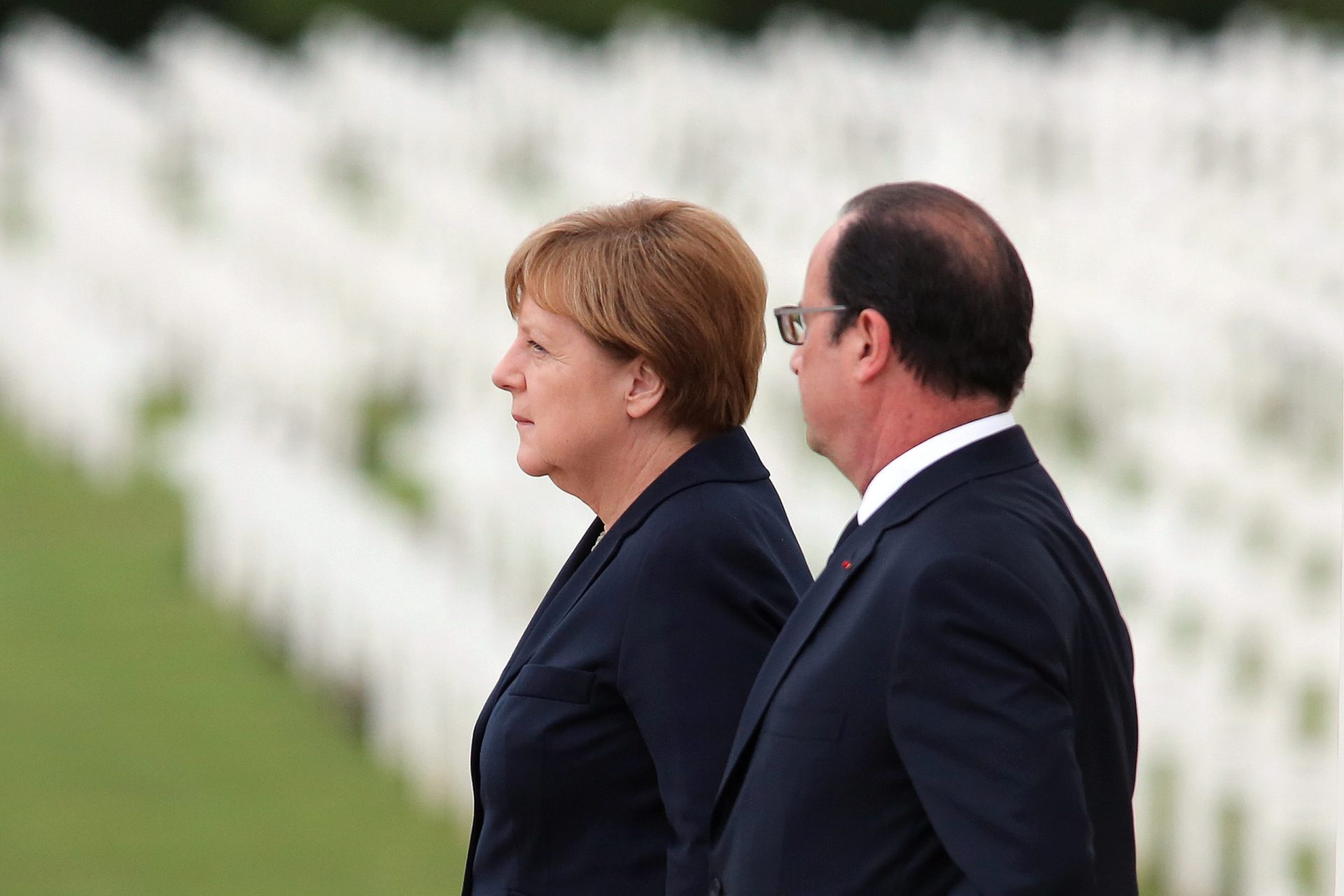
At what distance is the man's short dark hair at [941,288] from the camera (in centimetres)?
192

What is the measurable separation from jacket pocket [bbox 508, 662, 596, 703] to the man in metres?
0.24

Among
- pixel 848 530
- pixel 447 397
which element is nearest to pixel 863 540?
pixel 848 530

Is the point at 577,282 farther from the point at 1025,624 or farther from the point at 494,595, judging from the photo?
the point at 494,595

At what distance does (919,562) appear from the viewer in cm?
187

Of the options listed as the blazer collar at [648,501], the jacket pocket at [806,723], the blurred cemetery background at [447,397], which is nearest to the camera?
the jacket pocket at [806,723]

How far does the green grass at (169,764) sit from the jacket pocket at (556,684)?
4728 mm

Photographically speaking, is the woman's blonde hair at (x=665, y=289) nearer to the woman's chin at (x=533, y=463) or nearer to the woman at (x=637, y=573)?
the woman at (x=637, y=573)

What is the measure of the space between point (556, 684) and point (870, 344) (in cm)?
59

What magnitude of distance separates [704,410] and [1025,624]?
607mm

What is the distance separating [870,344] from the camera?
196cm

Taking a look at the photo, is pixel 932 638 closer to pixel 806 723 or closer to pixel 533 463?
pixel 806 723

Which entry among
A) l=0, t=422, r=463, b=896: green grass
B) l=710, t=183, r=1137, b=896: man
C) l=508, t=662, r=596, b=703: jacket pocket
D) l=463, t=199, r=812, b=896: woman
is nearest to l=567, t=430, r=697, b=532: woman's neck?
l=463, t=199, r=812, b=896: woman

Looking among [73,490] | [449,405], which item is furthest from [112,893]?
[73,490]

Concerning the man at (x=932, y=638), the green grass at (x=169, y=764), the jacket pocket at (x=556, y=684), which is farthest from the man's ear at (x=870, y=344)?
the green grass at (x=169, y=764)
